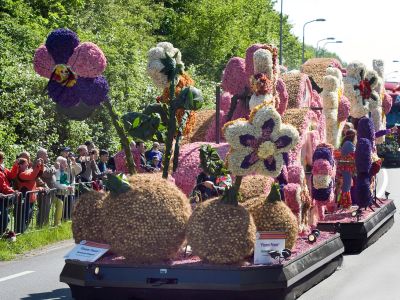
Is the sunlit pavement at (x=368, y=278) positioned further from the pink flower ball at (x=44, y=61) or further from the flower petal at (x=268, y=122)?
the pink flower ball at (x=44, y=61)

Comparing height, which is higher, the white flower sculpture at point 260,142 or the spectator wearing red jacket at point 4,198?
the white flower sculpture at point 260,142

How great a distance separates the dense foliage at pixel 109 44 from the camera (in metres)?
25.9

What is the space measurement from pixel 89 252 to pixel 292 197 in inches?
121

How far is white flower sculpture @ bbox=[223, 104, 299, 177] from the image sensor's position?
38.4 feet

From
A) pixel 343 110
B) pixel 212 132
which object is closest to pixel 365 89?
pixel 343 110

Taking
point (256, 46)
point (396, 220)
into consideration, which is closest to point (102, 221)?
point (256, 46)

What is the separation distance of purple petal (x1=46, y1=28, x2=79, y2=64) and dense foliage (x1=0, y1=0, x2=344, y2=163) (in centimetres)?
1135

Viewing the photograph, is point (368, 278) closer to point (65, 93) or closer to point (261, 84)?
point (261, 84)

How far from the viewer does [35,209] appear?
19.6 m

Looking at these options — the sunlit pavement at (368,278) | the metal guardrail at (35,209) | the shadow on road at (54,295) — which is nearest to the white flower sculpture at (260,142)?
the sunlit pavement at (368,278)

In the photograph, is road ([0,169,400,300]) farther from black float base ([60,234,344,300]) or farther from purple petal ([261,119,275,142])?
purple petal ([261,119,275,142])

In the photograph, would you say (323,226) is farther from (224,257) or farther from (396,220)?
(396,220)

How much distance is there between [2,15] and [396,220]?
15.5 m

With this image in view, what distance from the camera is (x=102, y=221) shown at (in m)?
12.0
